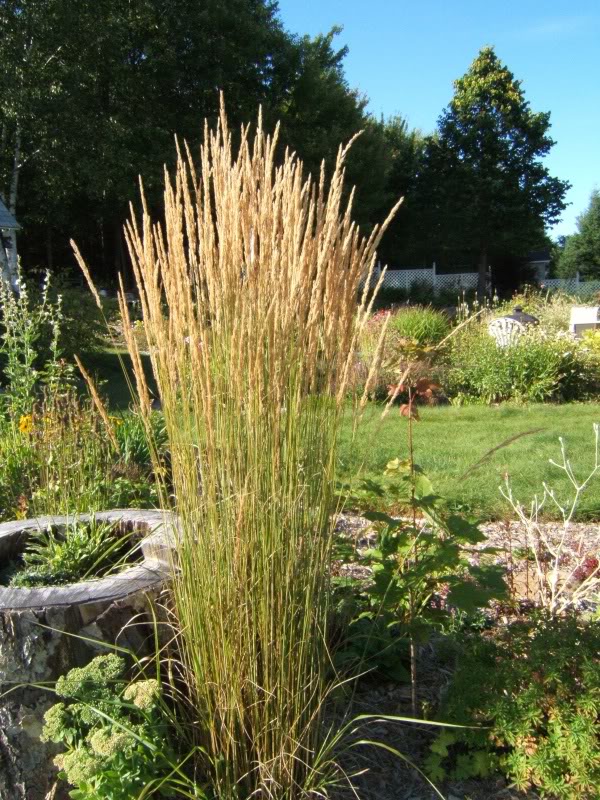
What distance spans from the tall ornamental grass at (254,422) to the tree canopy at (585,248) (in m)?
43.6

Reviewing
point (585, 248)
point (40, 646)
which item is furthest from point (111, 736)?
point (585, 248)

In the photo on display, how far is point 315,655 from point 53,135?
20454 millimetres

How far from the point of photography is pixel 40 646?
2143 millimetres

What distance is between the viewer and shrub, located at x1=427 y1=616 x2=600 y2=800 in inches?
80.5

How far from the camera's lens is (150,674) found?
2.34 meters

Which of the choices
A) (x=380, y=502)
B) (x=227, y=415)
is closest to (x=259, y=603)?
(x=227, y=415)

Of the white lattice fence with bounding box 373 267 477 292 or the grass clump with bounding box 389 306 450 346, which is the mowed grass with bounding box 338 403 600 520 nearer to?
the grass clump with bounding box 389 306 450 346

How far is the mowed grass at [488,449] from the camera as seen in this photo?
512 centimetres

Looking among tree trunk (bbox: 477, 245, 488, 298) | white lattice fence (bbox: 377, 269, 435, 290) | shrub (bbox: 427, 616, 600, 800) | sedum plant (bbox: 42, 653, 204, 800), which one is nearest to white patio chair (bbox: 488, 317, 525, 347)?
shrub (bbox: 427, 616, 600, 800)

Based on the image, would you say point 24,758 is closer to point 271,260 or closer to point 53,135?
point 271,260

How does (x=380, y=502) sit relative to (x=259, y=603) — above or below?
below

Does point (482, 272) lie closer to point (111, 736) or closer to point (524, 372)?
point (524, 372)

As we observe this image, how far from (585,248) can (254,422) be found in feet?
150

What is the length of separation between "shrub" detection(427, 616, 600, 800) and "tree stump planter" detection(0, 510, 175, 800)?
988 millimetres
